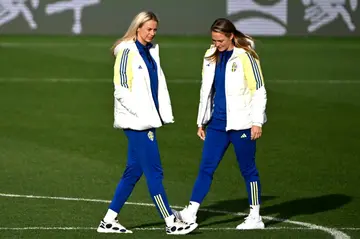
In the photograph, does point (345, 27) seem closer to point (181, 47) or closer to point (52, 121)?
point (181, 47)

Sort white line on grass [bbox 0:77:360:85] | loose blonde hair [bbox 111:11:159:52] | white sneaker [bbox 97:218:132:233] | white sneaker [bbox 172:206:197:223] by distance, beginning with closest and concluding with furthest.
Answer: loose blonde hair [bbox 111:11:159:52]
white sneaker [bbox 97:218:132:233]
white sneaker [bbox 172:206:197:223]
white line on grass [bbox 0:77:360:85]

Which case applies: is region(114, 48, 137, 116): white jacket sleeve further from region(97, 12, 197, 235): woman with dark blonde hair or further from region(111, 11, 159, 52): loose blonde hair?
region(111, 11, 159, 52): loose blonde hair

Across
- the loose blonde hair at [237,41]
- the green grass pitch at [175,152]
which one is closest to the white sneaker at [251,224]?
the green grass pitch at [175,152]

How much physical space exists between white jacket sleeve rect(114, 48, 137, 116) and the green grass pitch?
1301 mm

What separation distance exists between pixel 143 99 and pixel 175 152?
6095 millimetres

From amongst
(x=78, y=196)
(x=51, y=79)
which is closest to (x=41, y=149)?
(x=78, y=196)

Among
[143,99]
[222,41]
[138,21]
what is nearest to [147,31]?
[138,21]

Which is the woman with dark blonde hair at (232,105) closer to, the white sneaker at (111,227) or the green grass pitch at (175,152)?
the green grass pitch at (175,152)

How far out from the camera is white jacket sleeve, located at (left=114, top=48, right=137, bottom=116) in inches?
440

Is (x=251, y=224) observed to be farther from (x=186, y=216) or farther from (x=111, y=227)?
(x=111, y=227)

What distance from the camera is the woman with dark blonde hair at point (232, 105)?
11.6m

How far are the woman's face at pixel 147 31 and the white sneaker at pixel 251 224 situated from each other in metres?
2.07

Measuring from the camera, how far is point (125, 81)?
11195 millimetres

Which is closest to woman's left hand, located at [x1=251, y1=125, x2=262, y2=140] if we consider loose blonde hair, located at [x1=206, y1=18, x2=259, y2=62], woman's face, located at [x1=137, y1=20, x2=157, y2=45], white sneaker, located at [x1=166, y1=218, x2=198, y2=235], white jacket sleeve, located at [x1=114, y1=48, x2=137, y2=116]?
loose blonde hair, located at [x1=206, y1=18, x2=259, y2=62]
